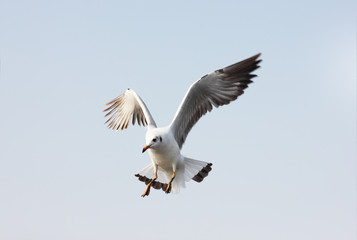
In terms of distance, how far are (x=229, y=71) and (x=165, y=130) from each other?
1819mm

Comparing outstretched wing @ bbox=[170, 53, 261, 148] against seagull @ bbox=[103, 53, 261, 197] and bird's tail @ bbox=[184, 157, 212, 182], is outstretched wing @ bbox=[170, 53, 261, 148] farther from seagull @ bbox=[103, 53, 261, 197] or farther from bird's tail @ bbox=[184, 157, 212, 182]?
bird's tail @ bbox=[184, 157, 212, 182]

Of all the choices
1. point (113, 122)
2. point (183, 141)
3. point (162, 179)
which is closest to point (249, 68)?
point (183, 141)

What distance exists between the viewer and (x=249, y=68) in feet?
34.5

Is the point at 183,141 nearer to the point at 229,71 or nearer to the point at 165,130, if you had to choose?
the point at 165,130

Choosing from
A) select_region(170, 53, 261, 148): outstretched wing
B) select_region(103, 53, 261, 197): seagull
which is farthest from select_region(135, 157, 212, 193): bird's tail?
select_region(170, 53, 261, 148): outstretched wing

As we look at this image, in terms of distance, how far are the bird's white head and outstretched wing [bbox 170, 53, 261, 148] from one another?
0.86 metres

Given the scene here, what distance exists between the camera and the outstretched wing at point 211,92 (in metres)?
10.6

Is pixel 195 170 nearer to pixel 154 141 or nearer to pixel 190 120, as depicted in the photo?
pixel 190 120

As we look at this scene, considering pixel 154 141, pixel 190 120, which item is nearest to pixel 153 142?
pixel 154 141

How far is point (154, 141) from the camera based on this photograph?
971 centimetres

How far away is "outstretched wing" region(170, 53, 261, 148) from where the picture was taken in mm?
10578

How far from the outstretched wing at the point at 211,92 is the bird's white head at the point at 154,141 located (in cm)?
86

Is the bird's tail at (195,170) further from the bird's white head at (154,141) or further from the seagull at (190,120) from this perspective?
the bird's white head at (154,141)

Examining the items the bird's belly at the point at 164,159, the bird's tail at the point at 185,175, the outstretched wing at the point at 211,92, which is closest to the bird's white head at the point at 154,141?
the bird's belly at the point at 164,159
